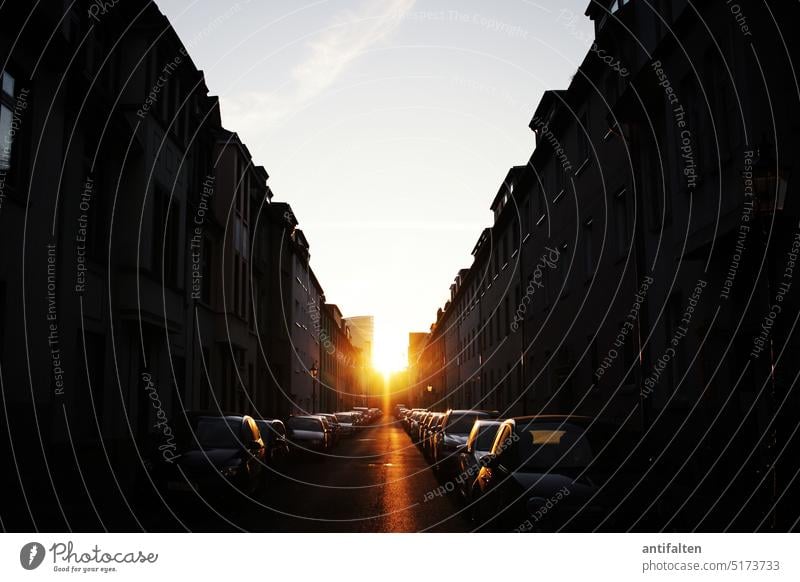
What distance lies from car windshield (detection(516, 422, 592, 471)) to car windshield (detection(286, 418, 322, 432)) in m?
19.3

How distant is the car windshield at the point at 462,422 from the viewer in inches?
835

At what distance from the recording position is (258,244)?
39688 millimetres

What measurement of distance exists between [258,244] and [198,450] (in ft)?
89.0

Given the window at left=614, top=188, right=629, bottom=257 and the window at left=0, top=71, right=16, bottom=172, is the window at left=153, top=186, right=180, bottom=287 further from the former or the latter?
the window at left=614, top=188, right=629, bottom=257

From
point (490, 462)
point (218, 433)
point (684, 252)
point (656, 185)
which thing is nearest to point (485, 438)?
point (490, 462)

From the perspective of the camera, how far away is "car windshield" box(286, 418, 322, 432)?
28.4 metres

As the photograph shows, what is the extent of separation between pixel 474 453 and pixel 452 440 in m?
5.73

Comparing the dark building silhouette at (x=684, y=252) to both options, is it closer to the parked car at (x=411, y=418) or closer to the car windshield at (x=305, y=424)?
the car windshield at (x=305, y=424)

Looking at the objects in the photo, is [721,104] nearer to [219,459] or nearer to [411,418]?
[219,459]

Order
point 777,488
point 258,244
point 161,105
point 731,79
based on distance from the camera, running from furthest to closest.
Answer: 1. point 258,244
2. point 161,105
3. point 731,79
4. point 777,488

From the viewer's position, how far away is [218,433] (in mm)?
14648

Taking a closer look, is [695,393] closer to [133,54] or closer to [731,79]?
[731,79]
